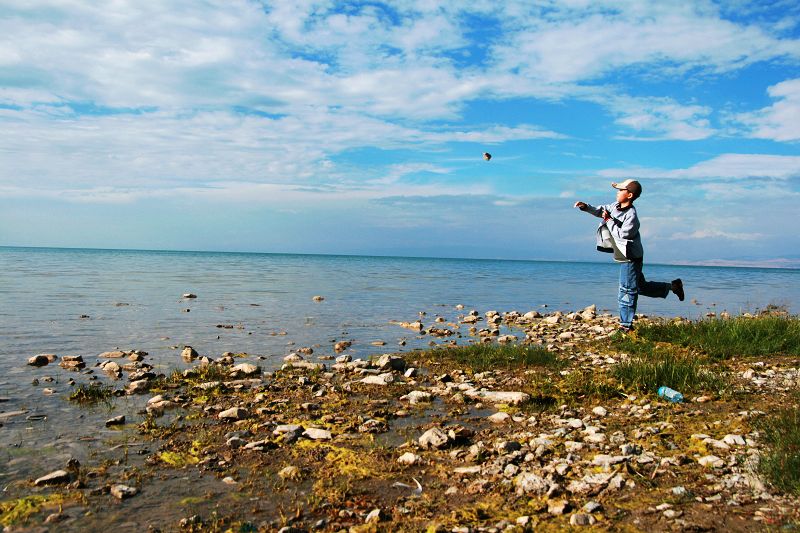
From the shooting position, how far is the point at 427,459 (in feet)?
18.4

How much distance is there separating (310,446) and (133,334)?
10096mm

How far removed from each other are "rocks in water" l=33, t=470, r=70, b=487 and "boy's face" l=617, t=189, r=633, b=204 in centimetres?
1063

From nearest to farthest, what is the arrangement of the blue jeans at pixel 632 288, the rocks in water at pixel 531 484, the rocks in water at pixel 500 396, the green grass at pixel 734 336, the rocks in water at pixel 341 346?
the rocks in water at pixel 531 484, the rocks in water at pixel 500 396, the green grass at pixel 734 336, the blue jeans at pixel 632 288, the rocks in water at pixel 341 346

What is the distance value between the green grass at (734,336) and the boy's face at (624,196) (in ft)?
9.61

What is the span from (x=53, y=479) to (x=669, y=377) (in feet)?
25.0

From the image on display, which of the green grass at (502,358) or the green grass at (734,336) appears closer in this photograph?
the green grass at (502,358)

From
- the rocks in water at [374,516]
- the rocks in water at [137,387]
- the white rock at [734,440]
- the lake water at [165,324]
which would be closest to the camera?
the rocks in water at [374,516]

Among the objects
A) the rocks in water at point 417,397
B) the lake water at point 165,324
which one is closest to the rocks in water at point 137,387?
the lake water at point 165,324

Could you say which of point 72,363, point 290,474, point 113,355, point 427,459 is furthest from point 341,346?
point 290,474

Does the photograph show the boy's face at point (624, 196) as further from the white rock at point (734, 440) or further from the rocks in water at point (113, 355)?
the rocks in water at point (113, 355)

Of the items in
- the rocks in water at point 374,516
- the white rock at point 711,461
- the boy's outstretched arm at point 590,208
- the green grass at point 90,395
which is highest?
the boy's outstretched arm at point 590,208

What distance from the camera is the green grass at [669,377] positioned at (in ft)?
25.0

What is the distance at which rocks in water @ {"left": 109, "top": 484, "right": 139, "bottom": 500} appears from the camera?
478 cm

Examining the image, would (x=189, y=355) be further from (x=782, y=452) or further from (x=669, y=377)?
(x=782, y=452)
